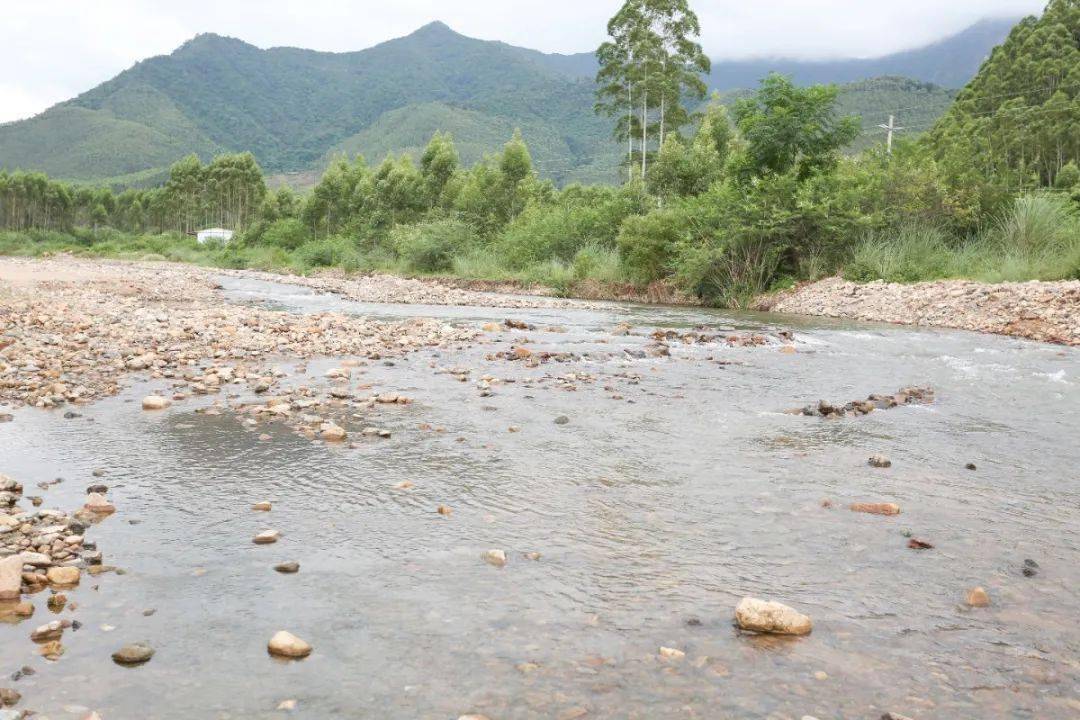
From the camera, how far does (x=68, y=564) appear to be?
11.8 feet

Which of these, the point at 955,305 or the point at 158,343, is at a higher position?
the point at 955,305

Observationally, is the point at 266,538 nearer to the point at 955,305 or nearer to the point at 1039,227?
the point at 955,305

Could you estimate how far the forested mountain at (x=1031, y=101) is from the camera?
49.7 m

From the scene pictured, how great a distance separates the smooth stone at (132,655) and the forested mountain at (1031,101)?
51313mm

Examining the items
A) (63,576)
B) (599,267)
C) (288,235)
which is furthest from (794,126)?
(288,235)

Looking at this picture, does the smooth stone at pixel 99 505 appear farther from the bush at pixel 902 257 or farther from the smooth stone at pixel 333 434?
the bush at pixel 902 257

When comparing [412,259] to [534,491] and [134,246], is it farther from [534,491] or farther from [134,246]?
[134,246]

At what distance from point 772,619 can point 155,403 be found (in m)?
6.22

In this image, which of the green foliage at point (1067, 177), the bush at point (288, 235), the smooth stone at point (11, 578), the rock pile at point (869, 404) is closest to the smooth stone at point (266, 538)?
the smooth stone at point (11, 578)

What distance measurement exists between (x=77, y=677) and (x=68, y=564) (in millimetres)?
1108

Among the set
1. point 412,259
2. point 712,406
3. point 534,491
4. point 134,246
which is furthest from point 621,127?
Answer: point 134,246

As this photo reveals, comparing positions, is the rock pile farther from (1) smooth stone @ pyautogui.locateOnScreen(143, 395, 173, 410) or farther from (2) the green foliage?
(2) the green foliage

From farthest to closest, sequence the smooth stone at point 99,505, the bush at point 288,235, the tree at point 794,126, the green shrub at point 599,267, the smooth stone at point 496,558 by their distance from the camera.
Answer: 1. the bush at point 288,235
2. the green shrub at point 599,267
3. the tree at point 794,126
4. the smooth stone at point 99,505
5. the smooth stone at point 496,558

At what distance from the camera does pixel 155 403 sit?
23.6 feet
